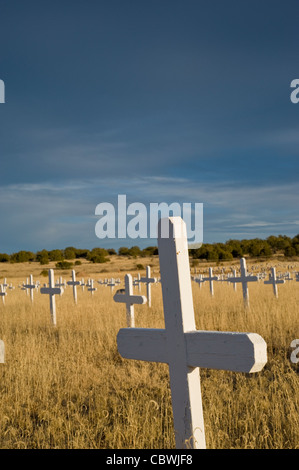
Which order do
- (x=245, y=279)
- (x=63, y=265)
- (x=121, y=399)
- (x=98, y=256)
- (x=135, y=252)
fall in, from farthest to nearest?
1. (x=135, y=252)
2. (x=98, y=256)
3. (x=63, y=265)
4. (x=245, y=279)
5. (x=121, y=399)

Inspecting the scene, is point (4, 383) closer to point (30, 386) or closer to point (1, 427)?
point (30, 386)

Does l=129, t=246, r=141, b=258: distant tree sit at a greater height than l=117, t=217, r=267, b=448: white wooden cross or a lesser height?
greater

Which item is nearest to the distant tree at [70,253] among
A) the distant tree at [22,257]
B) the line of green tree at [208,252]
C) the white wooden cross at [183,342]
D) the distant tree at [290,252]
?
the line of green tree at [208,252]

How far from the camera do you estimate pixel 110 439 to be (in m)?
4.32

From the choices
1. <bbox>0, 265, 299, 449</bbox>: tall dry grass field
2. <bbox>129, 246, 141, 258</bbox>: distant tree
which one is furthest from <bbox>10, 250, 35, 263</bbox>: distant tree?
<bbox>0, 265, 299, 449</bbox>: tall dry grass field

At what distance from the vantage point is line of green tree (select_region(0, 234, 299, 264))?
59719mm

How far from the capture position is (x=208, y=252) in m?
59.3

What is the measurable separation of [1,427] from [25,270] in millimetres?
60538

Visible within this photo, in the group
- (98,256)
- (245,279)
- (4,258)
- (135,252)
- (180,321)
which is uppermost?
(135,252)

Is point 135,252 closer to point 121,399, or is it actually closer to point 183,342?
point 121,399

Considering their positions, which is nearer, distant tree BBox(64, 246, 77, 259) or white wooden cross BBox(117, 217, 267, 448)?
white wooden cross BBox(117, 217, 267, 448)

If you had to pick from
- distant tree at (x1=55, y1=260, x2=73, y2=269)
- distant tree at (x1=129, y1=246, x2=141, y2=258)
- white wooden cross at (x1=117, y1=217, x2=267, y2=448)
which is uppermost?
distant tree at (x1=129, y1=246, x2=141, y2=258)

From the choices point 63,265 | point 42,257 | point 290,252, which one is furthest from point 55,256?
point 290,252

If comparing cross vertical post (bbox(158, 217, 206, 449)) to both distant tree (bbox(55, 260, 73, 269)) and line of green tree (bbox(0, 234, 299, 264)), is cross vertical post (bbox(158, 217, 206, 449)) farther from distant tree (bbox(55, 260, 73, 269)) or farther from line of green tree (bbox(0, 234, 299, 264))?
distant tree (bbox(55, 260, 73, 269))
